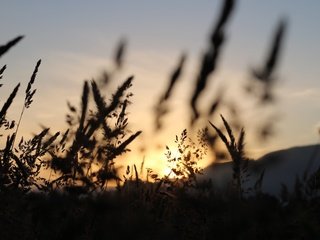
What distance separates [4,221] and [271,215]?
2.92 ft

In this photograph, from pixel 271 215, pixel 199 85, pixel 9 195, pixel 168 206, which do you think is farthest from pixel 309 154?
pixel 9 195

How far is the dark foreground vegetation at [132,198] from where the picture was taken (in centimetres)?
79

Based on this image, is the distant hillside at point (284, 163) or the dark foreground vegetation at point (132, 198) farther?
the distant hillside at point (284, 163)

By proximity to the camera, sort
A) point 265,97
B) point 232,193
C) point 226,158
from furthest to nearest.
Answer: point 226,158 → point 265,97 → point 232,193

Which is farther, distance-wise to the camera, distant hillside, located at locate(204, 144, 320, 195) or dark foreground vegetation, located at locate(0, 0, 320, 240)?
distant hillside, located at locate(204, 144, 320, 195)

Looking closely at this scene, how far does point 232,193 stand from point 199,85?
755mm

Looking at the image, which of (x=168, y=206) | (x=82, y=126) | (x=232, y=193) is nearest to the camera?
(x=232, y=193)

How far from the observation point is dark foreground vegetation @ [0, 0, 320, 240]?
2.60 ft

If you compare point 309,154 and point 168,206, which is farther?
point 168,206

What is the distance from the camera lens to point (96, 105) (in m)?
1.43

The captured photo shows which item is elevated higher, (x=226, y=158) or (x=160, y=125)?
(x=160, y=125)

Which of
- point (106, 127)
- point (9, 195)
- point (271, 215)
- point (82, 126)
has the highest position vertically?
point (106, 127)

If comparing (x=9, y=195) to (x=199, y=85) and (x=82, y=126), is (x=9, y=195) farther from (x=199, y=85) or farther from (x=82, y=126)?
(x=199, y=85)

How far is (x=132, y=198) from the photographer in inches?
56.1
